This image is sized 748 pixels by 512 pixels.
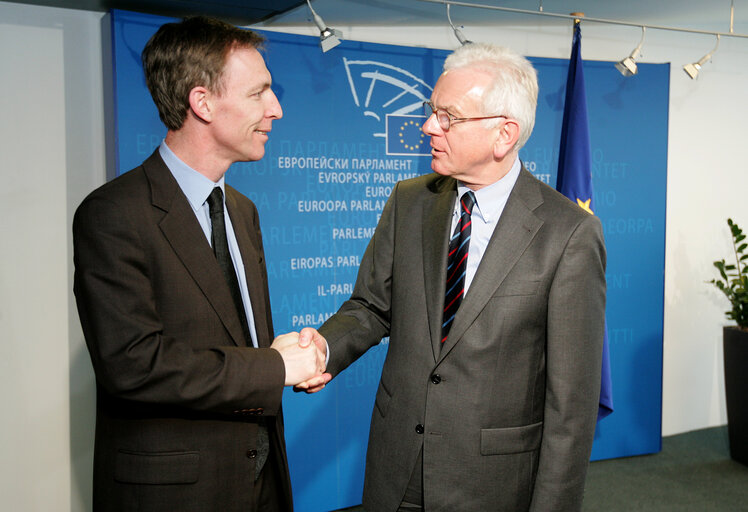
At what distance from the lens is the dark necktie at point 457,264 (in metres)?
1.89

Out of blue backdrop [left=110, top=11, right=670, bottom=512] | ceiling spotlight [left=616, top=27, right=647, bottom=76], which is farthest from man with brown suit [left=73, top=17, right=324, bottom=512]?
ceiling spotlight [left=616, top=27, right=647, bottom=76]

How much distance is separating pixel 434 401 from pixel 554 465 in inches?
14.6

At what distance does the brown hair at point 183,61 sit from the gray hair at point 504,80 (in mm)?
713

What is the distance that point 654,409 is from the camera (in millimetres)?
4348

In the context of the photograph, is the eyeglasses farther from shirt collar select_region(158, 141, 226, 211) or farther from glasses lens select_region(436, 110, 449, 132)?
shirt collar select_region(158, 141, 226, 211)

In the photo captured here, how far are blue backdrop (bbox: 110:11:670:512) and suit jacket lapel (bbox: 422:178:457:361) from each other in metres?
1.45

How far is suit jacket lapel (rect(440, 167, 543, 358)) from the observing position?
182 cm

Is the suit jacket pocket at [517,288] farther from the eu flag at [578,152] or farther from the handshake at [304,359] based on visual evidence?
the eu flag at [578,152]

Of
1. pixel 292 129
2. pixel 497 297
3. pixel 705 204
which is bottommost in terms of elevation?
pixel 497 297

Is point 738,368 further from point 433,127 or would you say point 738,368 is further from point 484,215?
point 433,127

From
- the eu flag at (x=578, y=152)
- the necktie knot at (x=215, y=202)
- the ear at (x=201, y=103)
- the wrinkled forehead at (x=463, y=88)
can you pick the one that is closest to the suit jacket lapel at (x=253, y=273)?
the necktie knot at (x=215, y=202)

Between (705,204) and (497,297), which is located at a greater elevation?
(705,204)

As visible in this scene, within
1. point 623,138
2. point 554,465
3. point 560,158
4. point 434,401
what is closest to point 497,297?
point 434,401

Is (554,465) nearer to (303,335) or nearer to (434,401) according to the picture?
(434,401)
